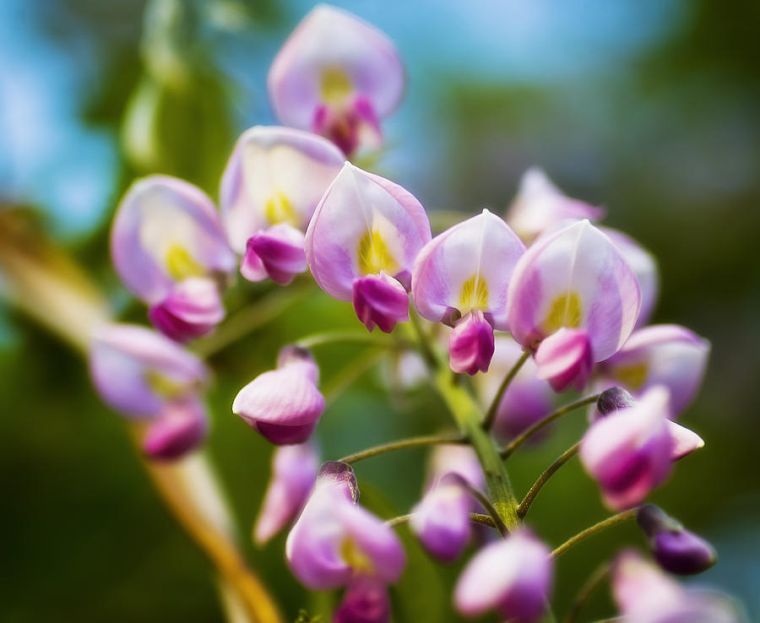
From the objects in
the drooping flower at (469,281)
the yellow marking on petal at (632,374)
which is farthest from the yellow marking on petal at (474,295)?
the yellow marking on petal at (632,374)

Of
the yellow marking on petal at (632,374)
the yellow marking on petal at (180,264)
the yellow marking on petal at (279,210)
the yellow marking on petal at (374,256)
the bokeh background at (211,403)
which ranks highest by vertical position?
the yellow marking on petal at (374,256)

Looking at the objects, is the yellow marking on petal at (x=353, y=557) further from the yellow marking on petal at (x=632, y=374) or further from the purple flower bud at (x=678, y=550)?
the yellow marking on petal at (x=632, y=374)

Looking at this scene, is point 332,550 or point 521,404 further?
point 521,404

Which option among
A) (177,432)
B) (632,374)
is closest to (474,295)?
(632,374)

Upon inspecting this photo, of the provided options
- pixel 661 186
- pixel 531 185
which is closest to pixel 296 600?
pixel 531 185

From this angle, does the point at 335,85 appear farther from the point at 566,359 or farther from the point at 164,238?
the point at 566,359

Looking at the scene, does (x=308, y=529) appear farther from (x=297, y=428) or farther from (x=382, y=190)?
(x=382, y=190)

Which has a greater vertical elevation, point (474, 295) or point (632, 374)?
point (474, 295)
